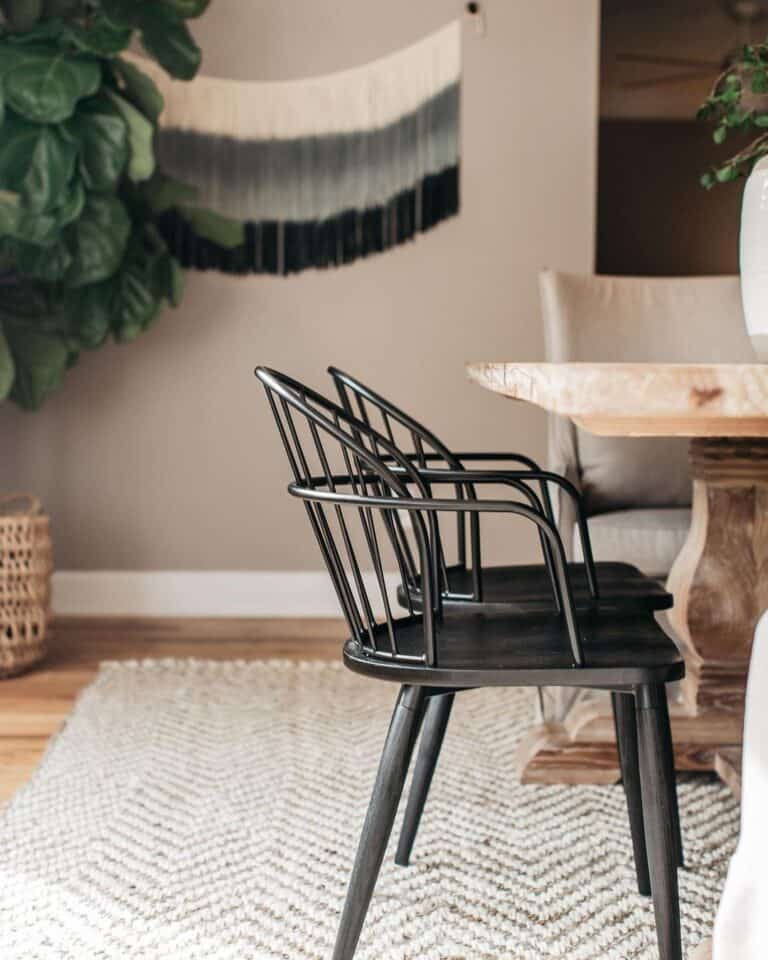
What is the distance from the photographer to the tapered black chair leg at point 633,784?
1.55 metres

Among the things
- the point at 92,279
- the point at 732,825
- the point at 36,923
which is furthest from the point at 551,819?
the point at 92,279

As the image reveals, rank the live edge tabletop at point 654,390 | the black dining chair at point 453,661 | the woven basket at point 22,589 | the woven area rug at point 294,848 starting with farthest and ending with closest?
the woven basket at point 22,589 < the woven area rug at point 294,848 < the black dining chair at point 453,661 < the live edge tabletop at point 654,390

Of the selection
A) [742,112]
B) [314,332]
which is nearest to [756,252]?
[742,112]

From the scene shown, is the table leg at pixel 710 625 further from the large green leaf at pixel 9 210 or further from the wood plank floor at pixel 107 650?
the large green leaf at pixel 9 210

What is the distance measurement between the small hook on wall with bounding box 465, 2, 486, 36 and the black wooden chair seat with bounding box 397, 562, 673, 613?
7.64ft

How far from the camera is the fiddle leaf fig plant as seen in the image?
9.02ft

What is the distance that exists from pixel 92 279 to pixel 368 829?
7.02ft

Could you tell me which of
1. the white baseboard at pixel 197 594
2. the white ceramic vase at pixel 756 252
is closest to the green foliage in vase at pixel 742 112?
the white ceramic vase at pixel 756 252

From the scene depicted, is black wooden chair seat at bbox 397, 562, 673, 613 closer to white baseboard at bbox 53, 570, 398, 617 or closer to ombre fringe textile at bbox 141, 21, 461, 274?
white baseboard at bbox 53, 570, 398, 617

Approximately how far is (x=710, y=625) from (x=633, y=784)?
50 centimetres

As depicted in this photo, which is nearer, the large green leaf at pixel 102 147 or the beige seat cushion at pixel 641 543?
the beige seat cushion at pixel 641 543

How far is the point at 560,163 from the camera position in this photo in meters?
3.59

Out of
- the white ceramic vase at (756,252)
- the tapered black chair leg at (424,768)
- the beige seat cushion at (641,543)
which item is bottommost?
the tapered black chair leg at (424,768)

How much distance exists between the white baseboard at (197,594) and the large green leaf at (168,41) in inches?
61.4
